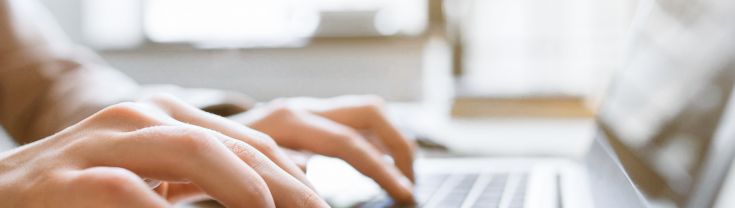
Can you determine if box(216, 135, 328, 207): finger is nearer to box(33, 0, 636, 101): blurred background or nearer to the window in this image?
box(33, 0, 636, 101): blurred background

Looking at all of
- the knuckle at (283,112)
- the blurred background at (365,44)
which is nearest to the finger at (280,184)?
the knuckle at (283,112)

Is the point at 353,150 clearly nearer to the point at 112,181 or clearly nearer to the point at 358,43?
the point at 112,181

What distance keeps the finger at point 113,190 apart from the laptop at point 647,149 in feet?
0.68

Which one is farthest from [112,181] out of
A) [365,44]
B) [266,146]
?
[365,44]

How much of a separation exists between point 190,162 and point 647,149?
27 centimetres

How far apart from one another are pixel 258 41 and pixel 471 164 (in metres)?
2.19

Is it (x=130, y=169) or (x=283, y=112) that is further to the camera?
(x=283, y=112)

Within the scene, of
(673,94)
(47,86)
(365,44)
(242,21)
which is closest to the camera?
(673,94)

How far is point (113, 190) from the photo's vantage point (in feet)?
0.97

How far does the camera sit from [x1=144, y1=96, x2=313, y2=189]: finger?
43 centimetres

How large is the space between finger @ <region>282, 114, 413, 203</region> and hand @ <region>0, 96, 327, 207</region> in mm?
222

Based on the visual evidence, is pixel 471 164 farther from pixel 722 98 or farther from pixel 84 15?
pixel 84 15

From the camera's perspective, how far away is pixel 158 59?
2998 mm

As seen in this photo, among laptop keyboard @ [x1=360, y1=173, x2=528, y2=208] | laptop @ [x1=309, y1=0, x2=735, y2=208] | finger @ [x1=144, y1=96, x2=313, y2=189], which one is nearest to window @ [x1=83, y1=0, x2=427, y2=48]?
laptop @ [x1=309, y1=0, x2=735, y2=208]
